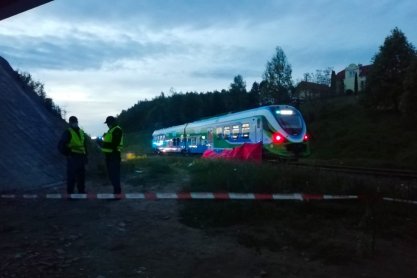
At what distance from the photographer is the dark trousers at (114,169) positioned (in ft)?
36.1

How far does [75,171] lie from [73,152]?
417 millimetres

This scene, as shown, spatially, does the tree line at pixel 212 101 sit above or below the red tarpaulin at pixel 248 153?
above

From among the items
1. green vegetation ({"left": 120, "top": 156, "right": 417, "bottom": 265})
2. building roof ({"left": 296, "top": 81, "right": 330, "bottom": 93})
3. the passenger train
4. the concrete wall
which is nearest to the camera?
green vegetation ({"left": 120, "top": 156, "right": 417, "bottom": 265})

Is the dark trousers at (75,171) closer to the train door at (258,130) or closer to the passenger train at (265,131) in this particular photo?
the passenger train at (265,131)

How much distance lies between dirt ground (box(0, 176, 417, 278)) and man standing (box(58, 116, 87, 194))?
4.99 ft

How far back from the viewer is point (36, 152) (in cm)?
1494

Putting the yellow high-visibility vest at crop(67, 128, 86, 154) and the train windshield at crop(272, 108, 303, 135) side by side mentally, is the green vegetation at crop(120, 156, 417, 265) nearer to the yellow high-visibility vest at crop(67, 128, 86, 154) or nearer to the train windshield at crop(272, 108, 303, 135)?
the yellow high-visibility vest at crop(67, 128, 86, 154)

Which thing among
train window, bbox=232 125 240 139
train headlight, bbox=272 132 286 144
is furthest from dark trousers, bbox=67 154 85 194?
train window, bbox=232 125 240 139

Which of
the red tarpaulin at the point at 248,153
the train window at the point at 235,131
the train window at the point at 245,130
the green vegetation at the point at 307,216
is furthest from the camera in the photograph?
the train window at the point at 235,131

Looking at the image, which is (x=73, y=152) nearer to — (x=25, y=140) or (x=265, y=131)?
(x=25, y=140)

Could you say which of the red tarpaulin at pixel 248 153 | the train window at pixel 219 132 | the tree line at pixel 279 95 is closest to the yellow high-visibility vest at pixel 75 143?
the red tarpaulin at pixel 248 153

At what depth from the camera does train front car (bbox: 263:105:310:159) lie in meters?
22.1

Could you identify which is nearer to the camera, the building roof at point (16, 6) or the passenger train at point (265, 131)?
the building roof at point (16, 6)

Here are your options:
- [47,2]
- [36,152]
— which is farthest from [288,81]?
[47,2]
